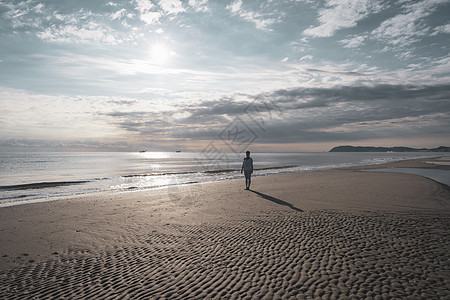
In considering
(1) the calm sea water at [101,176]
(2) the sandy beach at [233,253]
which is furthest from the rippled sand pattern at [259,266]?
(1) the calm sea water at [101,176]

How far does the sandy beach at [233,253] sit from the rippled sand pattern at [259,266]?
26mm

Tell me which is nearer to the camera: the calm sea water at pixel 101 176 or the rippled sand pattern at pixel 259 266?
the rippled sand pattern at pixel 259 266

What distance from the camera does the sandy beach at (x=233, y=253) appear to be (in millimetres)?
4809

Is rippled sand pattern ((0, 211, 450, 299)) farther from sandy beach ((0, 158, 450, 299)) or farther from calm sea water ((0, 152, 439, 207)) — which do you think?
calm sea water ((0, 152, 439, 207))

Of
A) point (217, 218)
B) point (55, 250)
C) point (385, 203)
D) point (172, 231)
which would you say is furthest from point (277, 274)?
point (385, 203)

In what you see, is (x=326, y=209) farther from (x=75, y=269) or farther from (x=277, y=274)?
(x=75, y=269)

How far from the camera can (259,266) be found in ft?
18.6

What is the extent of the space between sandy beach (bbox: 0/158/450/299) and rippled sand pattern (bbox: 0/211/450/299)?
26mm

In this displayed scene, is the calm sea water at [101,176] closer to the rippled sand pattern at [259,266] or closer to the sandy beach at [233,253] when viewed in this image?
the sandy beach at [233,253]

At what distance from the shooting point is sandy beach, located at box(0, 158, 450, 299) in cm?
481

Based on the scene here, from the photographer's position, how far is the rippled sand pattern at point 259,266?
472 centimetres

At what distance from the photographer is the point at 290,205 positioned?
12898 millimetres

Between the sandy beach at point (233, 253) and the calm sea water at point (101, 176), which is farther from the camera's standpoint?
the calm sea water at point (101, 176)

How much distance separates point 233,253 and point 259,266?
1056 millimetres
